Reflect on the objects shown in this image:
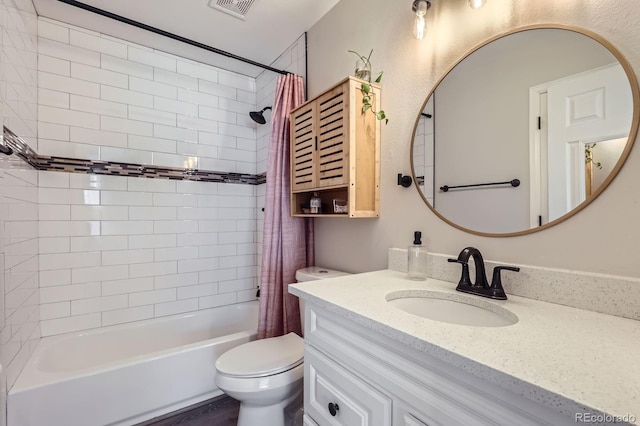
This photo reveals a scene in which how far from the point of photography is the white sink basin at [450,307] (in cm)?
92

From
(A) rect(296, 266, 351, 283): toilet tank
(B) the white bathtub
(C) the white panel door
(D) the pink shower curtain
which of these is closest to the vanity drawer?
→ (A) rect(296, 266, 351, 283): toilet tank

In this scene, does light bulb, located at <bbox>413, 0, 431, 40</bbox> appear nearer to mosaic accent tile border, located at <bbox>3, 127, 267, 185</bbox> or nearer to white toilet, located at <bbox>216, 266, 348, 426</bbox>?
white toilet, located at <bbox>216, 266, 348, 426</bbox>

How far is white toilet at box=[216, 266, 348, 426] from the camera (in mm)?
1308

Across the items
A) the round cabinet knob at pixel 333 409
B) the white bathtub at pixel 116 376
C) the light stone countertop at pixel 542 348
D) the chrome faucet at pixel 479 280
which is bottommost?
the white bathtub at pixel 116 376

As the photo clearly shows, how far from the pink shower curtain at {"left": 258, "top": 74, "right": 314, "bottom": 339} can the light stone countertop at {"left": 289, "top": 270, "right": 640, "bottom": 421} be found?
101cm

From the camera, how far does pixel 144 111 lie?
2236mm

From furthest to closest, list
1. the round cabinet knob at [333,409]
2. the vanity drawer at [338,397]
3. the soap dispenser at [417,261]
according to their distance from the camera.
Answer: the soap dispenser at [417,261] → the round cabinet knob at [333,409] → the vanity drawer at [338,397]

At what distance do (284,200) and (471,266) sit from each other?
3.95 feet

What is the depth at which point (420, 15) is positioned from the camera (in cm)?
125

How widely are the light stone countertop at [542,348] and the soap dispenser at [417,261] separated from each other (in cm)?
30

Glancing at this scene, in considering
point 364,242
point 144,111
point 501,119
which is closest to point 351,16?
point 501,119

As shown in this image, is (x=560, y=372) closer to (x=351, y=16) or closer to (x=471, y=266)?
(x=471, y=266)

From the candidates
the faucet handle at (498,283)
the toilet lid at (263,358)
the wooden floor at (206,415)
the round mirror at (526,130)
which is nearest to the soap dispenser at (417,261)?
the round mirror at (526,130)

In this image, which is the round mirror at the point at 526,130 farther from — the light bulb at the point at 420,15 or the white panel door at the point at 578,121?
the light bulb at the point at 420,15
